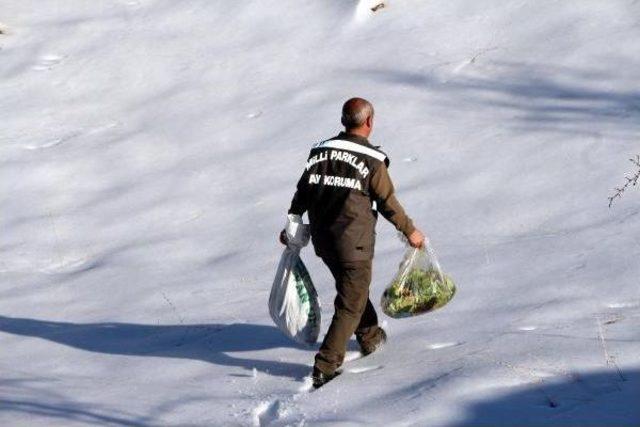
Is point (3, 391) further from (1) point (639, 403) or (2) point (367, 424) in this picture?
(1) point (639, 403)

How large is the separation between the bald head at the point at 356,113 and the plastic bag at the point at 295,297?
2.27 feet

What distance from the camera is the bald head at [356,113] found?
21.0ft

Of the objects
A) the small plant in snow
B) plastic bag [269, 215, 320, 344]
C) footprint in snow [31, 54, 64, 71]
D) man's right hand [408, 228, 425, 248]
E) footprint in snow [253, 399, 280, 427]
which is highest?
man's right hand [408, 228, 425, 248]

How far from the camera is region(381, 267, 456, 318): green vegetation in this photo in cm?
688

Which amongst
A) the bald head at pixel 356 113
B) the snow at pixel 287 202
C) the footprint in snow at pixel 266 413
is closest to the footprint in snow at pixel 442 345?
the snow at pixel 287 202

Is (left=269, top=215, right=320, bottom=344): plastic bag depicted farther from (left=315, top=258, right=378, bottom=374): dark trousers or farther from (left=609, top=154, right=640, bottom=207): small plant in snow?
(left=609, top=154, right=640, bottom=207): small plant in snow

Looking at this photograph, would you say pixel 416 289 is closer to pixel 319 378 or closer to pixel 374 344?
pixel 374 344

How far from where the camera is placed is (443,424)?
5426mm

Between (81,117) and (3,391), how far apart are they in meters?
5.95

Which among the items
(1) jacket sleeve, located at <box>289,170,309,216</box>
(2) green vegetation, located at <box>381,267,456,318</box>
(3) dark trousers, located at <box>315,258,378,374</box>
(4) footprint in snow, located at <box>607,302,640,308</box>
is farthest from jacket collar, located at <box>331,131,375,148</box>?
(4) footprint in snow, located at <box>607,302,640,308</box>

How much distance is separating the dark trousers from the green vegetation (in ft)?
1.18

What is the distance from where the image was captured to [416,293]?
6891 mm

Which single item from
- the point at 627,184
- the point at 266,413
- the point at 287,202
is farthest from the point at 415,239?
the point at 287,202

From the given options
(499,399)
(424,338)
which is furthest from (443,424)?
(424,338)
